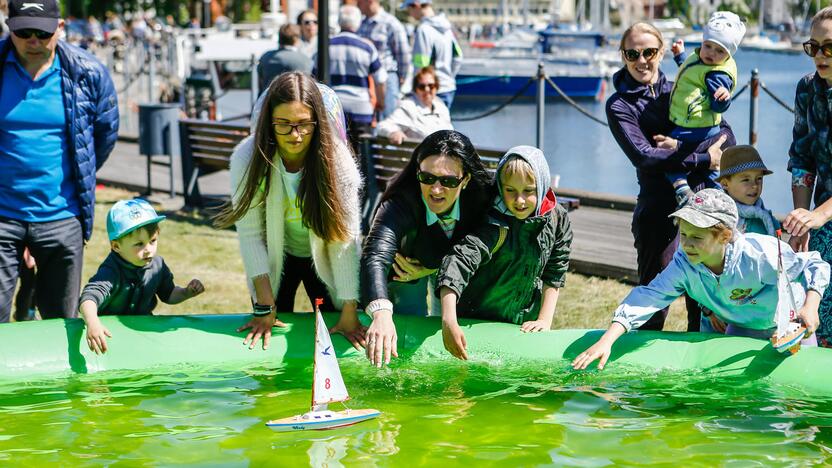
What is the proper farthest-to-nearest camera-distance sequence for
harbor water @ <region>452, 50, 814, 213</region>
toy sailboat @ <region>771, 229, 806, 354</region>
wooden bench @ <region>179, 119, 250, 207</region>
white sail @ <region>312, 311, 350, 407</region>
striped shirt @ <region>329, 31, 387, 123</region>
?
harbor water @ <region>452, 50, 814, 213</region> → wooden bench @ <region>179, 119, 250, 207</region> → striped shirt @ <region>329, 31, 387, 123</region> → toy sailboat @ <region>771, 229, 806, 354</region> → white sail @ <region>312, 311, 350, 407</region>

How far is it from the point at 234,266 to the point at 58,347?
387cm

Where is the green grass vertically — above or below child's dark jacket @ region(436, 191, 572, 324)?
below

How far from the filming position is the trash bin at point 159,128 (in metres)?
12.4

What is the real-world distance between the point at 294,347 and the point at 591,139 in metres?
18.6

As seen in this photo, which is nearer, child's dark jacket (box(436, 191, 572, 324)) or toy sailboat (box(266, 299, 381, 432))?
toy sailboat (box(266, 299, 381, 432))

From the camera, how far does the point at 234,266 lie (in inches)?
370

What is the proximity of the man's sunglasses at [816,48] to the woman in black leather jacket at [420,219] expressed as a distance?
5.34ft

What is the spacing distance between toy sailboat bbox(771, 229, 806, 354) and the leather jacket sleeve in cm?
175

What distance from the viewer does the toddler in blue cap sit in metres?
5.30

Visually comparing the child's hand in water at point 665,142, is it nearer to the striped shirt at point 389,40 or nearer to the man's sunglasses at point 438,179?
the man's sunglasses at point 438,179

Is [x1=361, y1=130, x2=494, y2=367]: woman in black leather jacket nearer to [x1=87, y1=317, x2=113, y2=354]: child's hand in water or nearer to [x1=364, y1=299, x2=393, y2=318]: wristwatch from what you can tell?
[x1=364, y1=299, x2=393, y2=318]: wristwatch

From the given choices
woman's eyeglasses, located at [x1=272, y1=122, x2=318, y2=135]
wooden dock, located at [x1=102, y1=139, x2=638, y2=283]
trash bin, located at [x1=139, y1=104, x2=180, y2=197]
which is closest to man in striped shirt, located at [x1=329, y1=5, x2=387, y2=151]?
wooden dock, located at [x1=102, y1=139, x2=638, y2=283]

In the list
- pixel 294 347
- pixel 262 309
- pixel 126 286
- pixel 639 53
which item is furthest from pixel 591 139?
pixel 126 286

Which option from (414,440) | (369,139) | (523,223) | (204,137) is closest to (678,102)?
(523,223)
